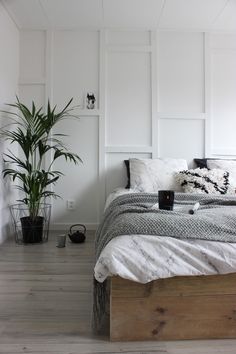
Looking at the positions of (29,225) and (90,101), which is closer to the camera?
(29,225)

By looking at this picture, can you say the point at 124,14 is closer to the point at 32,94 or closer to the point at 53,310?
the point at 32,94

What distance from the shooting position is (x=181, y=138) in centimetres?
368

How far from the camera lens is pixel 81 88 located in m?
3.64

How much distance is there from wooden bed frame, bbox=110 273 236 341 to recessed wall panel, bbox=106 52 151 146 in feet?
7.92

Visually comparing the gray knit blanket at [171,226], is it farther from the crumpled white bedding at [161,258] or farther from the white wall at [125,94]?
the white wall at [125,94]

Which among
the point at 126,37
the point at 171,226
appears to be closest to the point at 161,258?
the point at 171,226

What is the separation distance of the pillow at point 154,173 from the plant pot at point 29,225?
40.9 inches

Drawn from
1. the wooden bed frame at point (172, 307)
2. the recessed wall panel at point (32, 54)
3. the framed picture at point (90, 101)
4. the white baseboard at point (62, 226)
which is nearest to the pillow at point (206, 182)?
the white baseboard at point (62, 226)

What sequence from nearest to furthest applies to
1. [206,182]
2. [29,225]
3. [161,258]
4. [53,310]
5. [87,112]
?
[161,258] → [53,310] → [206,182] → [29,225] → [87,112]

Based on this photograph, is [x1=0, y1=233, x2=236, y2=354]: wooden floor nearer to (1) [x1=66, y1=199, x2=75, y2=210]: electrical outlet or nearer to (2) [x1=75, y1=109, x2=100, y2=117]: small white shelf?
(1) [x1=66, y1=199, x2=75, y2=210]: electrical outlet

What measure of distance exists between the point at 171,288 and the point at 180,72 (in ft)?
9.48

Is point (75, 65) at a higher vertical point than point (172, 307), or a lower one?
higher

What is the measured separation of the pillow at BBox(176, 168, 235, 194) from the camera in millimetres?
2850

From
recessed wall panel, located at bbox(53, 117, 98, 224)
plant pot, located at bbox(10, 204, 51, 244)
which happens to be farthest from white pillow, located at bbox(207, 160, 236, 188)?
plant pot, located at bbox(10, 204, 51, 244)
